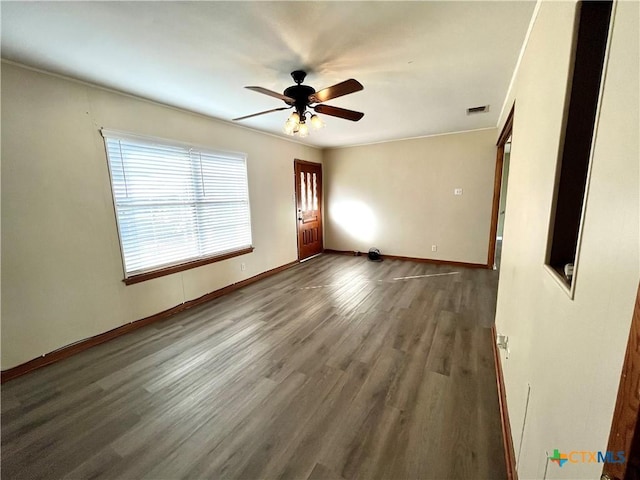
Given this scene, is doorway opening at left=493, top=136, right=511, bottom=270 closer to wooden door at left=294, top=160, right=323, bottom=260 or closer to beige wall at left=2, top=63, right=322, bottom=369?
wooden door at left=294, top=160, right=323, bottom=260

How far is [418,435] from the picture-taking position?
151 cm

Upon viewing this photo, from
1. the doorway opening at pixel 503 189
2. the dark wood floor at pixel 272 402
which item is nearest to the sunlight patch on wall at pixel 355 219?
the doorway opening at pixel 503 189

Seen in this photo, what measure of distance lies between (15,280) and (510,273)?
384 centimetres

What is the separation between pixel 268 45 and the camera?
5.90ft

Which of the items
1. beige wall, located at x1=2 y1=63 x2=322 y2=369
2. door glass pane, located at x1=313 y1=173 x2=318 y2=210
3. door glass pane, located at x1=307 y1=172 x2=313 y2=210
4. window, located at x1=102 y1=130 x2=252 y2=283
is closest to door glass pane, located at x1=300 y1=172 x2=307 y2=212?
door glass pane, located at x1=307 y1=172 x2=313 y2=210

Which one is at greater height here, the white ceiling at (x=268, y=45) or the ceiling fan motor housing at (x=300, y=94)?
the white ceiling at (x=268, y=45)

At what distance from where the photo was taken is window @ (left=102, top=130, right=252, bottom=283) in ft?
8.82

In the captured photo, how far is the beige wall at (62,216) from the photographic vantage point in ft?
6.68

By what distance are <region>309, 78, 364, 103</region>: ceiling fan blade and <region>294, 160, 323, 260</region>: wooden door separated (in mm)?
2977

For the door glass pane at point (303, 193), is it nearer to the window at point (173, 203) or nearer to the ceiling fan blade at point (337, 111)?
the window at point (173, 203)

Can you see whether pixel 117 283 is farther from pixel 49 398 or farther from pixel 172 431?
pixel 172 431

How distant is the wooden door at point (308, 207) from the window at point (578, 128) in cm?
444

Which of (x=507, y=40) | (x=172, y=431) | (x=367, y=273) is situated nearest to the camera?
(x=172, y=431)

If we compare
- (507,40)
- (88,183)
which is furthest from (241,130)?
(507,40)
